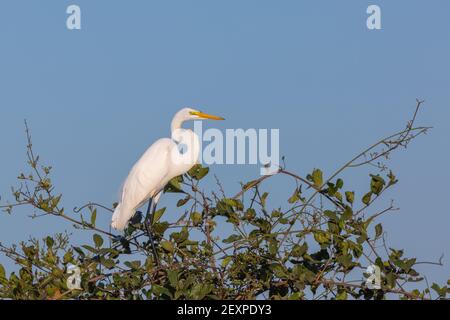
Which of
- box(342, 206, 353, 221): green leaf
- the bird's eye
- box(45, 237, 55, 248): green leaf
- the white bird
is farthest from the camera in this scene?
the bird's eye

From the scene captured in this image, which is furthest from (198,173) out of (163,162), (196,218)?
(163,162)

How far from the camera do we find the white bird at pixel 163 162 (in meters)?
7.92

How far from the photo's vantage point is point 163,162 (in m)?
8.07

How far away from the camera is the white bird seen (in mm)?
7918

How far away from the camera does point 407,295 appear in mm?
5289

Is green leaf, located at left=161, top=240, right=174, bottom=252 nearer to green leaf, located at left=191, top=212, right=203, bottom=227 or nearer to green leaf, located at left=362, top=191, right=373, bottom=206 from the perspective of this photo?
green leaf, located at left=191, top=212, right=203, bottom=227

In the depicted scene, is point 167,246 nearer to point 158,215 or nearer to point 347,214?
point 158,215

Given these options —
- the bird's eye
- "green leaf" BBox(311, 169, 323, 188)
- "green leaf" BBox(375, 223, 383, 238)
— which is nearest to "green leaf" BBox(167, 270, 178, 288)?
"green leaf" BBox(311, 169, 323, 188)

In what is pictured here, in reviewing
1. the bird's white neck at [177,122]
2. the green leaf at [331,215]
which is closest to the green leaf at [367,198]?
the green leaf at [331,215]

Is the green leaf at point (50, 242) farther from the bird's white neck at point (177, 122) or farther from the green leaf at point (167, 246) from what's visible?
the bird's white neck at point (177, 122)

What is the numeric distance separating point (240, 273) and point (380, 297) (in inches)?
29.8

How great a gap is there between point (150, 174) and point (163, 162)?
14 cm
